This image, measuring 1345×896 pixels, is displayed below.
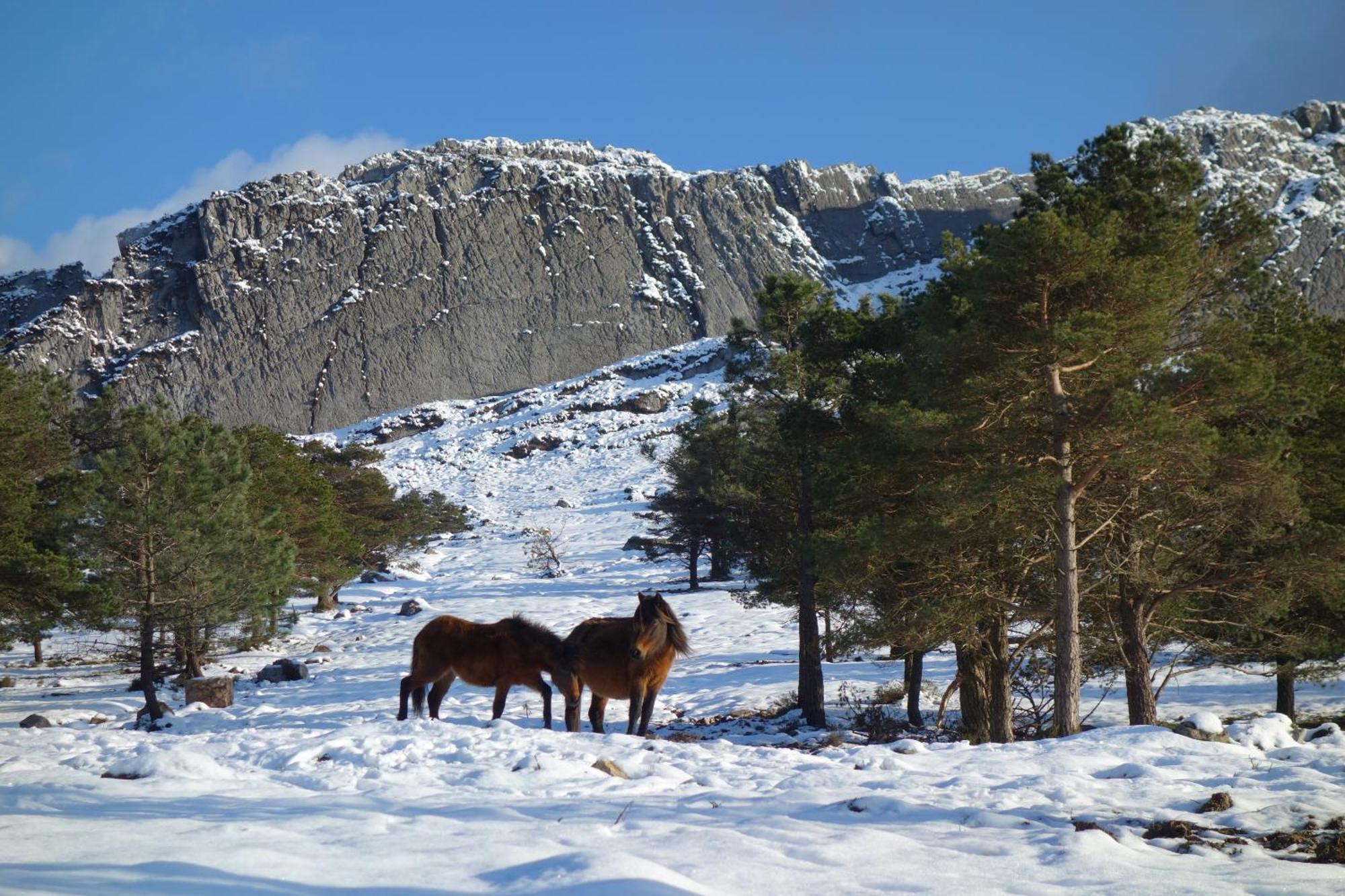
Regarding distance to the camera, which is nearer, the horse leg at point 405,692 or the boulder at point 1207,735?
the boulder at point 1207,735

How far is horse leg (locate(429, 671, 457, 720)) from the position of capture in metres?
11.9

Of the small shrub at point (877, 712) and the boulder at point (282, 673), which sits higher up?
the boulder at point (282, 673)

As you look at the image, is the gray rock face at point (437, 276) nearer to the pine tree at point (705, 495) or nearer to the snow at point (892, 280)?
the snow at point (892, 280)

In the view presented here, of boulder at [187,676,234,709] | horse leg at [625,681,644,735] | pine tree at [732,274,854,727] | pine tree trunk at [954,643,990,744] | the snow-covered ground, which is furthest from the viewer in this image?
boulder at [187,676,234,709]

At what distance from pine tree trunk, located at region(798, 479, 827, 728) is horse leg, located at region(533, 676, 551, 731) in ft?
17.6

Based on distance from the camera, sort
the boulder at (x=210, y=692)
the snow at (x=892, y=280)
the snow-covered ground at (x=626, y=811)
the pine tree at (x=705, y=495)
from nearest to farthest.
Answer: the snow-covered ground at (x=626, y=811) → the boulder at (x=210, y=692) → the pine tree at (x=705, y=495) → the snow at (x=892, y=280)

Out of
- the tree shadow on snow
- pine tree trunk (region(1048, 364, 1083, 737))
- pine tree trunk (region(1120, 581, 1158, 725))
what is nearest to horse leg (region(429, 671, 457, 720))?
the tree shadow on snow

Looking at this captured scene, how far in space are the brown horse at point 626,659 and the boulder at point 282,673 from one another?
12.7 metres

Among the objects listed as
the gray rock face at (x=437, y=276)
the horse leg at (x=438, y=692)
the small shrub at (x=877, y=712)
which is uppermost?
the gray rock face at (x=437, y=276)

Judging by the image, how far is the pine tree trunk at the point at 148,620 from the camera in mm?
15772

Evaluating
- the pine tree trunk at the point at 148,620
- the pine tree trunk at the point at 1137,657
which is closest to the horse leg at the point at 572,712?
the pine tree trunk at the point at 1137,657

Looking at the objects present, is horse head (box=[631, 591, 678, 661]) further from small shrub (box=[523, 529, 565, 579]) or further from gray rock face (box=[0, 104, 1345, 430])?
gray rock face (box=[0, 104, 1345, 430])

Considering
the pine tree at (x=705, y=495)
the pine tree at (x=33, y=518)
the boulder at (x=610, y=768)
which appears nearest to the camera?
the boulder at (x=610, y=768)

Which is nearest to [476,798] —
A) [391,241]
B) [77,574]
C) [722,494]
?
[77,574]
